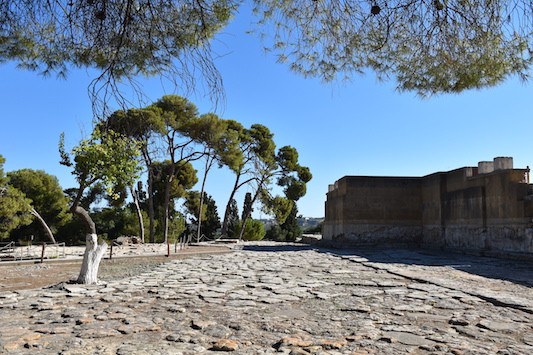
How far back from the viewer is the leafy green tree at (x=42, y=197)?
26781mm

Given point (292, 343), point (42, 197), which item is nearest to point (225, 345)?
point (292, 343)

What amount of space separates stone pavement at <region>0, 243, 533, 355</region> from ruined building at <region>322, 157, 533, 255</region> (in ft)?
15.5

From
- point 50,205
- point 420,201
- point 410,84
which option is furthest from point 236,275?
point 50,205

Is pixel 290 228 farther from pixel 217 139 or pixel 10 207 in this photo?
pixel 10 207

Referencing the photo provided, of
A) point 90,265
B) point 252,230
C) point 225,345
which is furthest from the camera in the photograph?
point 252,230

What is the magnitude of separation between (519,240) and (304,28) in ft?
37.7

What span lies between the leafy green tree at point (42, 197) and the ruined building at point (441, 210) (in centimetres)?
1648

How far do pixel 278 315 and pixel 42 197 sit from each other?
2509 centimetres

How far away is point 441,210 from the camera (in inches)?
727

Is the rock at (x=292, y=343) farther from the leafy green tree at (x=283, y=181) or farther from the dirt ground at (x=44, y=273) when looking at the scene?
the leafy green tree at (x=283, y=181)

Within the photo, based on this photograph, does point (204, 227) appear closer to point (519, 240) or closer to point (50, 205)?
point (50, 205)

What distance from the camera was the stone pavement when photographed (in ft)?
15.1

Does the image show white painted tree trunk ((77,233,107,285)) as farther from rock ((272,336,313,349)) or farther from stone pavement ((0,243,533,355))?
rock ((272,336,313,349))

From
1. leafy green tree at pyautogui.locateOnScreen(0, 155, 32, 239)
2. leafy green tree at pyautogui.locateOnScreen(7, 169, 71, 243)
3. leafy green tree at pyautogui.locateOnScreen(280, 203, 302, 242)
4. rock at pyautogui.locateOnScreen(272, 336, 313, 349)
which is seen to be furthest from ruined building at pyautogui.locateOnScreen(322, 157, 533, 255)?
leafy green tree at pyautogui.locateOnScreen(7, 169, 71, 243)
